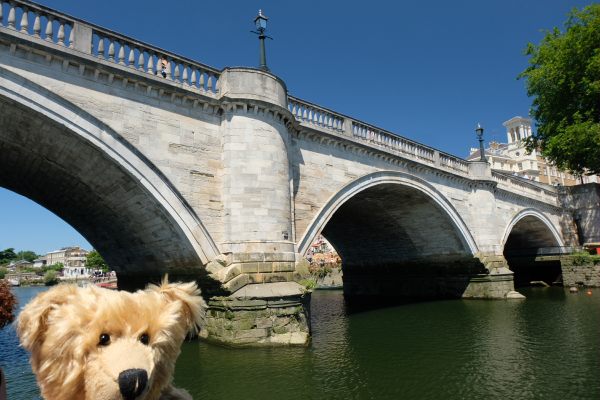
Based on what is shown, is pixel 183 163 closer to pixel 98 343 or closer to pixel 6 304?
pixel 6 304

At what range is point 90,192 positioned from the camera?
11547mm

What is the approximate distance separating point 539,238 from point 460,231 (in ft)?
46.9

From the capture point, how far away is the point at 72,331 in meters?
1.87

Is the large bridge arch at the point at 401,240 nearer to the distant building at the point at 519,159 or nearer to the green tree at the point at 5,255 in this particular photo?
the distant building at the point at 519,159

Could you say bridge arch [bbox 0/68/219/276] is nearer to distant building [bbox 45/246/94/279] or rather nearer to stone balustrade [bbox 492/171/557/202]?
stone balustrade [bbox 492/171/557/202]

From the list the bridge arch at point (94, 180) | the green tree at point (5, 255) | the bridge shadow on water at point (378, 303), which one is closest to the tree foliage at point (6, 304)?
the bridge arch at point (94, 180)

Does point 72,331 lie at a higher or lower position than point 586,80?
lower

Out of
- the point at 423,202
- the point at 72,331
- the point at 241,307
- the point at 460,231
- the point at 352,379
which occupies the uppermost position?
the point at 423,202

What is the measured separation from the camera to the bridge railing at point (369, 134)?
14648 millimetres

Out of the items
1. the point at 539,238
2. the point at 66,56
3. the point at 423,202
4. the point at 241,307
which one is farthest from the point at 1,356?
the point at 539,238

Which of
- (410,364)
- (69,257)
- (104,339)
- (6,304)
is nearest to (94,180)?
(6,304)

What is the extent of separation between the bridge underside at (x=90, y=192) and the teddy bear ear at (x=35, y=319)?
8.33 meters

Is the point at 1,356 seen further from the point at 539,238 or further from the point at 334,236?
the point at 539,238

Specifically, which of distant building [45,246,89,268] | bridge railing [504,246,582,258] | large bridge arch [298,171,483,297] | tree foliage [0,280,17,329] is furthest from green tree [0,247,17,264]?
tree foliage [0,280,17,329]
